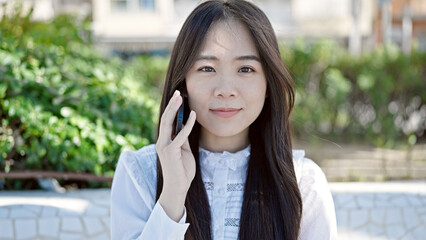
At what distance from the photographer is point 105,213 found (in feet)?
7.86

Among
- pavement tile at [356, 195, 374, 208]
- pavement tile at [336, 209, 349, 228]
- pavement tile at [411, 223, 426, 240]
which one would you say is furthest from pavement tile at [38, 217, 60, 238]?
pavement tile at [411, 223, 426, 240]

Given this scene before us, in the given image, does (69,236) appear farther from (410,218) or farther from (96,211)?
(410,218)

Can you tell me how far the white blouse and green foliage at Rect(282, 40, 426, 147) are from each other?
6021 mm

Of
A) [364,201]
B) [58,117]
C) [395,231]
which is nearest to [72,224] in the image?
[58,117]

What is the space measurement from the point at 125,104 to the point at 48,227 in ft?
4.30

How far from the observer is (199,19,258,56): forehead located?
63.4 inches

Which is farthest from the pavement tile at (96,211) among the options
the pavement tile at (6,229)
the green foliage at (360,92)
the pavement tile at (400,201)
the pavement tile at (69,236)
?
the green foliage at (360,92)

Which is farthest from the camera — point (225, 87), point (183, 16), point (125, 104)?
point (183, 16)

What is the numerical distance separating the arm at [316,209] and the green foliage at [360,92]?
600cm

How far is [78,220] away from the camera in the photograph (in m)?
2.35

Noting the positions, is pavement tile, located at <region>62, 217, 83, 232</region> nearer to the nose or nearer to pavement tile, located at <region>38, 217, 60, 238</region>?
pavement tile, located at <region>38, 217, 60, 238</region>

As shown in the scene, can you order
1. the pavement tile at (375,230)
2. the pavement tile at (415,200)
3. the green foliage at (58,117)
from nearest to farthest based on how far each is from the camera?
the pavement tile at (375,230) → the pavement tile at (415,200) → the green foliage at (58,117)

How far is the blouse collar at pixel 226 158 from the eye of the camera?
1.76 m

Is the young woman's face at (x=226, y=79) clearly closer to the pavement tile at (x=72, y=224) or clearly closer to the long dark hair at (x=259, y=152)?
the long dark hair at (x=259, y=152)
